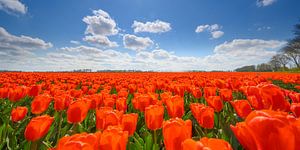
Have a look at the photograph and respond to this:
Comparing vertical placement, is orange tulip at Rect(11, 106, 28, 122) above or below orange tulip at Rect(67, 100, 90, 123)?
below

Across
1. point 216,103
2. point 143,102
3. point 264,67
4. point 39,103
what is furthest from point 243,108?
point 264,67

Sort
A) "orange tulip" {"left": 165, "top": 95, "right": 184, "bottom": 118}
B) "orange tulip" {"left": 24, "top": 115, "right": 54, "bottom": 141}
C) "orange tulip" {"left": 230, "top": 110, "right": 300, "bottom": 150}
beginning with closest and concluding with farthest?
"orange tulip" {"left": 230, "top": 110, "right": 300, "bottom": 150} < "orange tulip" {"left": 24, "top": 115, "right": 54, "bottom": 141} < "orange tulip" {"left": 165, "top": 95, "right": 184, "bottom": 118}

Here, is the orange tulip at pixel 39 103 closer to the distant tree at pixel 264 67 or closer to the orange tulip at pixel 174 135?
the orange tulip at pixel 174 135

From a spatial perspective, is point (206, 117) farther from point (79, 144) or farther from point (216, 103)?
point (79, 144)

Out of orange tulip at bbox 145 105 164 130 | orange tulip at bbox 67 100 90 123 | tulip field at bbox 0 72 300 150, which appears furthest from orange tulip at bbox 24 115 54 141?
orange tulip at bbox 145 105 164 130

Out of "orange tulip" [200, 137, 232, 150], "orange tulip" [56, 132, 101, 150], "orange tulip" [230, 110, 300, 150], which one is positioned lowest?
"orange tulip" [56, 132, 101, 150]

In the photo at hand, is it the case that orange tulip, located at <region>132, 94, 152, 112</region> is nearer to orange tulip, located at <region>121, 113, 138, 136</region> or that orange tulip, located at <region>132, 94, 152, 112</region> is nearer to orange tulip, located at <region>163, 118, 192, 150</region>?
A: orange tulip, located at <region>121, 113, 138, 136</region>

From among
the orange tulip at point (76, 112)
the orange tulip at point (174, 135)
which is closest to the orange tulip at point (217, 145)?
the orange tulip at point (174, 135)

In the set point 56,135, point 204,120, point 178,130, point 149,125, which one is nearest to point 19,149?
point 56,135

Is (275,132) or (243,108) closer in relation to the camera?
(275,132)

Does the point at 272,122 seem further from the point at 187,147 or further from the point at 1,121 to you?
the point at 1,121

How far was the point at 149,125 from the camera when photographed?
2619 mm

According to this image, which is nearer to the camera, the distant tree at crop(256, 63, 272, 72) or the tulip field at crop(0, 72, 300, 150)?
the tulip field at crop(0, 72, 300, 150)

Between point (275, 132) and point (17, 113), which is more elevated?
point (275, 132)
